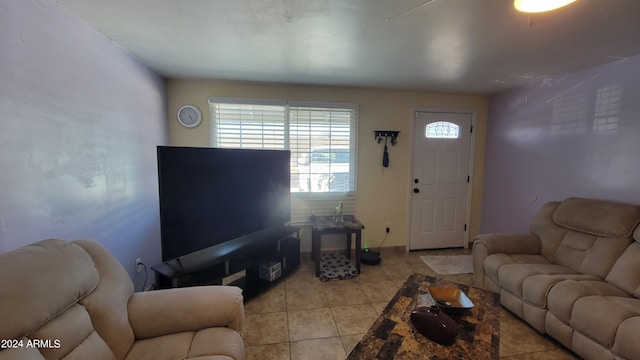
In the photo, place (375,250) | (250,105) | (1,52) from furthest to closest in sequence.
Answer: (375,250)
(250,105)
(1,52)

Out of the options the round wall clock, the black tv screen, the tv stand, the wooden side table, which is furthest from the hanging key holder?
the round wall clock

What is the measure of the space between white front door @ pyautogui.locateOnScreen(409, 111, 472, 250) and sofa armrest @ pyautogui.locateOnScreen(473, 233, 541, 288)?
4.01 feet

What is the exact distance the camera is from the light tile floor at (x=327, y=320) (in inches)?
76.5

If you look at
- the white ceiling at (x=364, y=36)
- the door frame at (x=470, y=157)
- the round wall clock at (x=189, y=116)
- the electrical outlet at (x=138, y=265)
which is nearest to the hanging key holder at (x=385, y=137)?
the door frame at (x=470, y=157)

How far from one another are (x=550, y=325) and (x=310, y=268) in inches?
90.7

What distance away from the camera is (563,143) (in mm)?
2906

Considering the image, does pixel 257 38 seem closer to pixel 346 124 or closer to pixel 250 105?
pixel 250 105

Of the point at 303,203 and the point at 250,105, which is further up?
the point at 250,105

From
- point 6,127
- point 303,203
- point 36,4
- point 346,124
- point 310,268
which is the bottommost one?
point 310,268

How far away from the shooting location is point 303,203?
11.8ft

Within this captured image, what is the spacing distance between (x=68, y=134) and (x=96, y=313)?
1123mm

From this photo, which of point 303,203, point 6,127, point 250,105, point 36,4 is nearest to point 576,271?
point 303,203

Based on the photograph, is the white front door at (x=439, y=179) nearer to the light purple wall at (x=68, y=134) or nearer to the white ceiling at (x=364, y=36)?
the white ceiling at (x=364, y=36)

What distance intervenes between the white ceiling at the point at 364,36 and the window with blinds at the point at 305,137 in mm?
508
